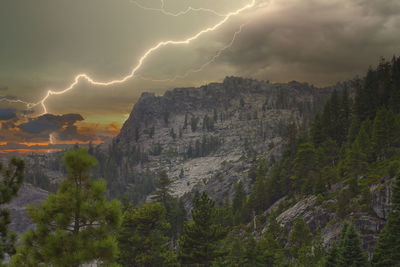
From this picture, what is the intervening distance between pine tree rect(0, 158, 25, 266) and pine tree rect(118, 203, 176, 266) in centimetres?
1348

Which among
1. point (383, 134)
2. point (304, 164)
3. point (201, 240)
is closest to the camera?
point (201, 240)

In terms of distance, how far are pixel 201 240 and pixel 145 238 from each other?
5296 mm

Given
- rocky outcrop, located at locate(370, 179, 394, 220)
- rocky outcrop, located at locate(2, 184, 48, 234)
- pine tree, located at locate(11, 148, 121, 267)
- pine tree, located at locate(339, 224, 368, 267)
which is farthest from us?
rocky outcrop, located at locate(2, 184, 48, 234)

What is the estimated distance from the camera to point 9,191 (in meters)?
11.3

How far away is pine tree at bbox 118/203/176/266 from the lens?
24808 millimetres

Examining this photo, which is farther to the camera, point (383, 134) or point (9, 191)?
point (383, 134)

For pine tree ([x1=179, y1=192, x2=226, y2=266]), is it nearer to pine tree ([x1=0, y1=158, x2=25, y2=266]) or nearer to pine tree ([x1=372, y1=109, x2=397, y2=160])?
pine tree ([x1=0, y1=158, x2=25, y2=266])

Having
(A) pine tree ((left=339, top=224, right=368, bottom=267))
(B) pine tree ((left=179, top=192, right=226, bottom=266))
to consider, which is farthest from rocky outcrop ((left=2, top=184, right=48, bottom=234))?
(A) pine tree ((left=339, top=224, right=368, bottom=267))

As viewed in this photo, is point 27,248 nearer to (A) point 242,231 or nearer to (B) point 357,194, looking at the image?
(B) point 357,194

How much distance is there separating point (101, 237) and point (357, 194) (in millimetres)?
40818

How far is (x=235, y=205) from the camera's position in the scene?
262 ft

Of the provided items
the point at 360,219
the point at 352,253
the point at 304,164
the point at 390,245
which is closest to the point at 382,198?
the point at 360,219

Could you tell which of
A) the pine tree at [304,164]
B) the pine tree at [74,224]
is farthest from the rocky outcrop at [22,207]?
the pine tree at [74,224]

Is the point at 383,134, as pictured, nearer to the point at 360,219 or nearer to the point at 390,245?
the point at 360,219
